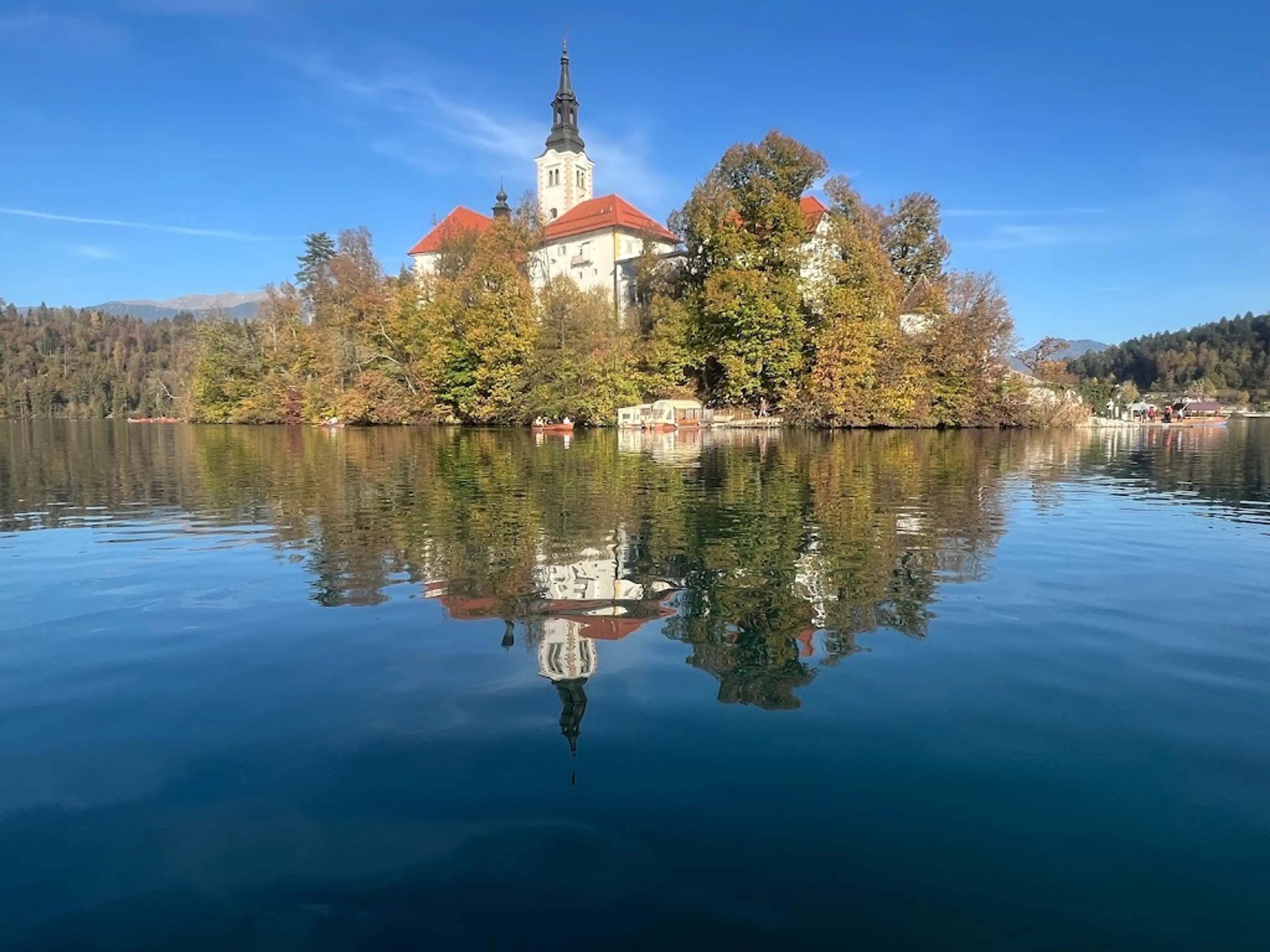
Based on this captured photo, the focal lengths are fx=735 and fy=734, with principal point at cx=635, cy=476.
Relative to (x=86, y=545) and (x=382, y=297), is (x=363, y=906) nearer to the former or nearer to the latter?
(x=86, y=545)

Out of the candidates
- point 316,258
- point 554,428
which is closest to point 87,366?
point 316,258

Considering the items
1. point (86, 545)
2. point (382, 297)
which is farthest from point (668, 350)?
point (86, 545)

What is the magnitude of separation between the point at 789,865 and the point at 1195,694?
4.25 m

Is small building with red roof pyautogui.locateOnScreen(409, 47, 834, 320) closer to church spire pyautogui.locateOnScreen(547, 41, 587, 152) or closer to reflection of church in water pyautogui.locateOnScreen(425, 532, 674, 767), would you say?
church spire pyautogui.locateOnScreen(547, 41, 587, 152)

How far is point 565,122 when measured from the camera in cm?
9244

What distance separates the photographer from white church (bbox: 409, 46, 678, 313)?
270 feet

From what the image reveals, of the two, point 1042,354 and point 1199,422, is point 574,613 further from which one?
point 1199,422

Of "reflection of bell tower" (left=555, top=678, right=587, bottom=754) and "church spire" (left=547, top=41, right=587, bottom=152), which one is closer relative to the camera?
"reflection of bell tower" (left=555, top=678, right=587, bottom=754)

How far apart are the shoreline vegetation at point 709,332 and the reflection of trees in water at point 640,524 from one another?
24021mm

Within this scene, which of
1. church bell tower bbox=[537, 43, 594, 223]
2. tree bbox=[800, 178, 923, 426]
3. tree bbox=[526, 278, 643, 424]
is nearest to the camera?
tree bbox=[800, 178, 923, 426]

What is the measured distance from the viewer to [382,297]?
66875 millimetres

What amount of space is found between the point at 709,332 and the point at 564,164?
49017 mm

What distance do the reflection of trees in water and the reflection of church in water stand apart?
0.17ft

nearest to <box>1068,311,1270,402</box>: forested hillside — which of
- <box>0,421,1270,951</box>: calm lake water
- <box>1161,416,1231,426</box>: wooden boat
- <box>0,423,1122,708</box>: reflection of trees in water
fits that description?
<box>1161,416,1231,426</box>: wooden boat
